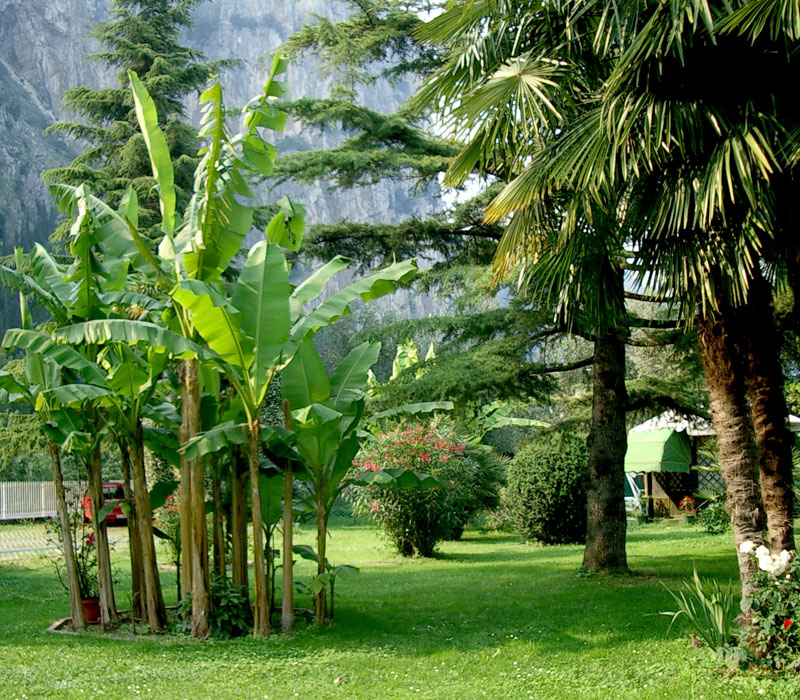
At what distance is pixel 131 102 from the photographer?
2428cm

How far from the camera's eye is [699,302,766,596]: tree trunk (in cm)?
689

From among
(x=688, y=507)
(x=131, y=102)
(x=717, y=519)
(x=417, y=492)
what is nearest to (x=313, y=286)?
(x=417, y=492)

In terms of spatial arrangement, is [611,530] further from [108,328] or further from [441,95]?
[108,328]

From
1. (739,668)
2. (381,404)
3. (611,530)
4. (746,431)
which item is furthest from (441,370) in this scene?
(739,668)

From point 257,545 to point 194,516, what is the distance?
0.76 m

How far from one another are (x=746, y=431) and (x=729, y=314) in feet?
3.39

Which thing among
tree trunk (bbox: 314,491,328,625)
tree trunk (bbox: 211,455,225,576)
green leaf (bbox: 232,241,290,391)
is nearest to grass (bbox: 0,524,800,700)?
tree trunk (bbox: 314,491,328,625)

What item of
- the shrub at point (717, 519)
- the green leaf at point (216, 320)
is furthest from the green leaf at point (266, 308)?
the shrub at point (717, 519)

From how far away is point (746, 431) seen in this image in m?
6.96

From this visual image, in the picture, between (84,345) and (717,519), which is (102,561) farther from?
(717,519)

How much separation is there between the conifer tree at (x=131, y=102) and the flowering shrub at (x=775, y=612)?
746 inches

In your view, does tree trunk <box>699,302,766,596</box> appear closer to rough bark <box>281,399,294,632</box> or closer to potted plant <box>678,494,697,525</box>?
rough bark <box>281,399,294,632</box>

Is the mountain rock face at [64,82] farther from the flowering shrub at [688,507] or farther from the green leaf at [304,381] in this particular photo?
the green leaf at [304,381]

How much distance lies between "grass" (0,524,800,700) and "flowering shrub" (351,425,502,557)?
3.76 m
